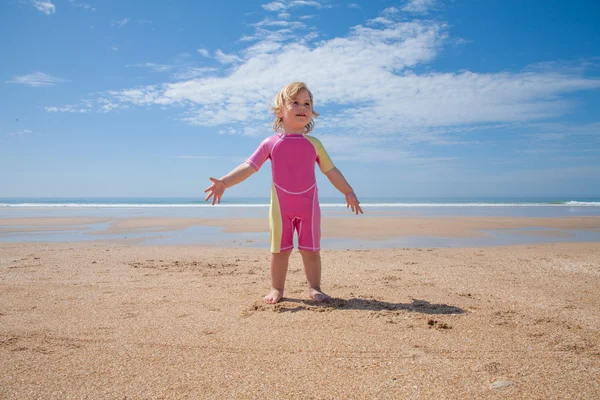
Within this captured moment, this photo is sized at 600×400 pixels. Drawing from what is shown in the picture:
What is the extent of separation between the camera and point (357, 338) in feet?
8.84

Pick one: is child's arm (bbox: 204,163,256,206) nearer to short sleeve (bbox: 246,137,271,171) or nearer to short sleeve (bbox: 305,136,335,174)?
short sleeve (bbox: 246,137,271,171)

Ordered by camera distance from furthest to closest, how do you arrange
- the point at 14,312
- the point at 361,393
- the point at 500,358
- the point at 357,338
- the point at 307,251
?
the point at 307,251 < the point at 14,312 < the point at 357,338 < the point at 500,358 < the point at 361,393

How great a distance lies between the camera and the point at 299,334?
279cm

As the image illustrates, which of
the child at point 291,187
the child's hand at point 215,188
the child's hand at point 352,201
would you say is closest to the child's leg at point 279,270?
the child at point 291,187

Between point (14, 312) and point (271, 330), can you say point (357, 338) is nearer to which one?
point (271, 330)

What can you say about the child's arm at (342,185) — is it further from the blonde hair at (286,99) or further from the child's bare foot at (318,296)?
the child's bare foot at (318,296)

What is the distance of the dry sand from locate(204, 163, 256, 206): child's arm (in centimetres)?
101

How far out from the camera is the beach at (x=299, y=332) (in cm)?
203

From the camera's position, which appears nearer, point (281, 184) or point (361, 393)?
point (361, 393)

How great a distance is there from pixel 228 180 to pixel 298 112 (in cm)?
100

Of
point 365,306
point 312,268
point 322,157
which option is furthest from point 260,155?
point 365,306

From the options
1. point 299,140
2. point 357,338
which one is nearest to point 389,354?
point 357,338

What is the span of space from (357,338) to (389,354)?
0.32m

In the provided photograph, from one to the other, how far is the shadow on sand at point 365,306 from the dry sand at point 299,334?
0.06ft
